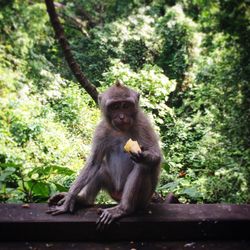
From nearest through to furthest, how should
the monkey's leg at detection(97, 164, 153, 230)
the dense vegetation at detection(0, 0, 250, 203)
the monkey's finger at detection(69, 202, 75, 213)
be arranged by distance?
1. the monkey's leg at detection(97, 164, 153, 230)
2. the monkey's finger at detection(69, 202, 75, 213)
3. the dense vegetation at detection(0, 0, 250, 203)

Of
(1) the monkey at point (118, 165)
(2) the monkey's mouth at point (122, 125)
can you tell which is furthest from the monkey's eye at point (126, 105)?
(2) the monkey's mouth at point (122, 125)

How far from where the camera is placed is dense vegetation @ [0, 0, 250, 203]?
504cm

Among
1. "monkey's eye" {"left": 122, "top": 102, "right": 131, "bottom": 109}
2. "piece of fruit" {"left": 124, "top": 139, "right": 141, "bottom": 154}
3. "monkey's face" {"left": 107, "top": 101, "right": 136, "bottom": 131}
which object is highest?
"monkey's eye" {"left": 122, "top": 102, "right": 131, "bottom": 109}

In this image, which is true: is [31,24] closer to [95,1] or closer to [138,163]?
[95,1]

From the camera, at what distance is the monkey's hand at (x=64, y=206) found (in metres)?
3.86

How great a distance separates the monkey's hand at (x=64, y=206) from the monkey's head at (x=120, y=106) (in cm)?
77

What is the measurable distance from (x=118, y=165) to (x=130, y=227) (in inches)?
30.0

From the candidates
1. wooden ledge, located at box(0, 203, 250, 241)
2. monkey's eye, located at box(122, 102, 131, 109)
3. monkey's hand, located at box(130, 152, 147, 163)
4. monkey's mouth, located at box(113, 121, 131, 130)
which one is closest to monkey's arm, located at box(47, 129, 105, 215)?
wooden ledge, located at box(0, 203, 250, 241)

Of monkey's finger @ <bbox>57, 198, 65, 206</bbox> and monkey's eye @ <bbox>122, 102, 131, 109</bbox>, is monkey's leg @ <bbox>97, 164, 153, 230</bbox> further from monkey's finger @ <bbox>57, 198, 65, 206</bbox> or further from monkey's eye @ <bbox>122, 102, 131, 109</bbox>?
monkey's eye @ <bbox>122, 102, 131, 109</bbox>

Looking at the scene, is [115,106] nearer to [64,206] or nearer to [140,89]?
[64,206]

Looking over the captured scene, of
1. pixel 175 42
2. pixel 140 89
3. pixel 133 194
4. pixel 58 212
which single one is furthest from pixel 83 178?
pixel 175 42

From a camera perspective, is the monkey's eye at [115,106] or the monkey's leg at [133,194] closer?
the monkey's leg at [133,194]

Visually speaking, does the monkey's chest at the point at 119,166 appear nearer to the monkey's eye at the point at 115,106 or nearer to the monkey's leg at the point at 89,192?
the monkey's leg at the point at 89,192

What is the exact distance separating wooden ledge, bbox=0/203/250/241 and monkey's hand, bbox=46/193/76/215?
0.06 meters
